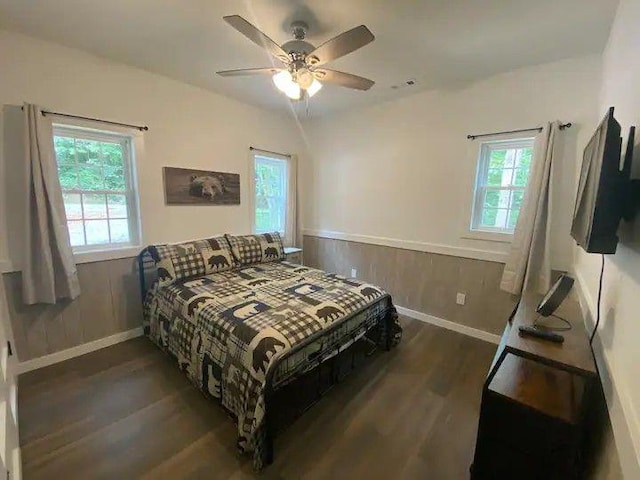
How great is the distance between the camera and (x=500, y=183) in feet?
9.63

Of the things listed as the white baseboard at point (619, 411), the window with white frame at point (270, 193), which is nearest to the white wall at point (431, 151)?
the window with white frame at point (270, 193)

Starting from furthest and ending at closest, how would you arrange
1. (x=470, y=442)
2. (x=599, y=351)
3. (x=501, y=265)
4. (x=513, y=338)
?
1. (x=501, y=265)
2. (x=470, y=442)
3. (x=513, y=338)
4. (x=599, y=351)

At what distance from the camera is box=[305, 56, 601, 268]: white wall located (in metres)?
2.49

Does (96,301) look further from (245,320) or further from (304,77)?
(304,77)

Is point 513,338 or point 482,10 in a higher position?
point 482,10

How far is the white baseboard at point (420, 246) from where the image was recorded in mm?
2957

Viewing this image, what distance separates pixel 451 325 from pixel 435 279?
1.82 ft

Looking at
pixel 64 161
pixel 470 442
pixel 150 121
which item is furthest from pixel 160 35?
pixel 470 442

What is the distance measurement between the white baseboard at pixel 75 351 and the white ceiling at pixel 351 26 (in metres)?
2.64

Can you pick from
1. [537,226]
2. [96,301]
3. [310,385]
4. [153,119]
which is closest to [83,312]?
[96,301]

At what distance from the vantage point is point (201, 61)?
8.57 feet

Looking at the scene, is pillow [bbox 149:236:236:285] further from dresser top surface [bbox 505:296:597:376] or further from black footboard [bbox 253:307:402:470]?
dresser top surface [bbox 505:296:597:376]

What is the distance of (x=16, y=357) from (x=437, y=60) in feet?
14.4

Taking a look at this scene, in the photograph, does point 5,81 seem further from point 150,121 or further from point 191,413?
point 191,413
